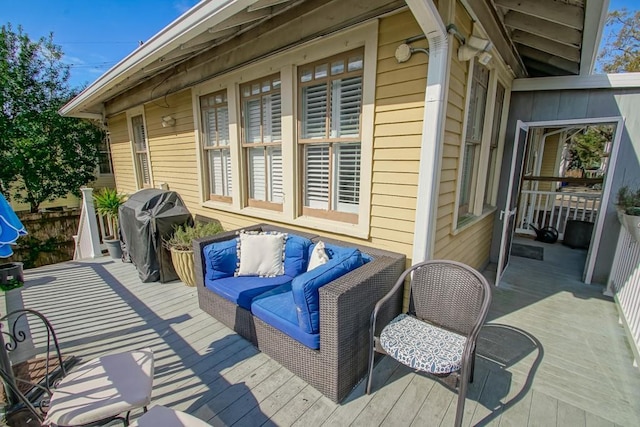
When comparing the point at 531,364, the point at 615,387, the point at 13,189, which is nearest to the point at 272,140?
the point at 531,364

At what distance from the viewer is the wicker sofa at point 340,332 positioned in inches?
66.2

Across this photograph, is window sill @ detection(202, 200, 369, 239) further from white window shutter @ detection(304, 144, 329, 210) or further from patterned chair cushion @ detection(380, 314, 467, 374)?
patterned chair cushion @ detection(380, 314, 467, 374)

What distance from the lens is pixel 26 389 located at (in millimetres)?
1802

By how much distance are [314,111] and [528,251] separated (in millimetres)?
4508

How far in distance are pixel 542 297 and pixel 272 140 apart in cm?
370

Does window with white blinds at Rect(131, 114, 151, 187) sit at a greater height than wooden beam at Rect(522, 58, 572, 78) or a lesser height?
lesser

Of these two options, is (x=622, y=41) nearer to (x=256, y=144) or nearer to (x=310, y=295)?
(x=256, y=144)

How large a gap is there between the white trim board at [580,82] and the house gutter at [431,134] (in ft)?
8.94

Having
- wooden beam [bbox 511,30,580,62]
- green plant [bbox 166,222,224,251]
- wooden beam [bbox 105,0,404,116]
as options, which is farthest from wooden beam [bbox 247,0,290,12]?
wooden beam [bbox 511,30,580,62]

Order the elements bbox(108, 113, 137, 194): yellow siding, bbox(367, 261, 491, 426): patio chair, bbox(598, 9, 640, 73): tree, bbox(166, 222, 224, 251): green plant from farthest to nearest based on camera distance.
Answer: bbox(598, 9, 640, 73): tree
bbox(108, 113, 137, 194): yellow siding
bbox(166, 222, 224, 251): green plant
bbox(367, 261, 491, 426): patio chair

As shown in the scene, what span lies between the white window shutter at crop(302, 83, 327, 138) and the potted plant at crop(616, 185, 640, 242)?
306cm

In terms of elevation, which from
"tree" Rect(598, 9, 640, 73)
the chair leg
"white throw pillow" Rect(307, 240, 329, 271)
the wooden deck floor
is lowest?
the wooden deck floor

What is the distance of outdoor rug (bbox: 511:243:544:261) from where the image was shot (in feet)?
15.2

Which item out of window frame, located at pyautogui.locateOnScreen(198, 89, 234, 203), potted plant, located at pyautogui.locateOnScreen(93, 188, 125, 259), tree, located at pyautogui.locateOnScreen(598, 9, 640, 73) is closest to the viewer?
window frame, located at pyautogui.locateOnScreen(198, 89, 234, 203)
